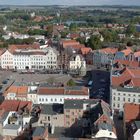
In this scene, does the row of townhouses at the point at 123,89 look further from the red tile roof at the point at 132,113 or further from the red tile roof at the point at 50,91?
the red tile roof at the point at 132,113

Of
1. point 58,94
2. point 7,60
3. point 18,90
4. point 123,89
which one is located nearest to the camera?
point 123,89

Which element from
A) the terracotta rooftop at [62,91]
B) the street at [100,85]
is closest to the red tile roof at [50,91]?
the terracotta rooftop at [62,91]

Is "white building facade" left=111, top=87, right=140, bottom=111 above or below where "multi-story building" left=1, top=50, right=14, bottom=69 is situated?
above

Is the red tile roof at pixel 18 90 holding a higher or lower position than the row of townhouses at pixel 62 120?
lower

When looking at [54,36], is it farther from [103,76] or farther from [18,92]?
[18,92]

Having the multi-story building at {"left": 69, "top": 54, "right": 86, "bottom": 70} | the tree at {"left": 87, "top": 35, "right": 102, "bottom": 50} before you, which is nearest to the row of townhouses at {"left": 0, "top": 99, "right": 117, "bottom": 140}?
the multi-story building at {"left": 69, "top": 54, "right": 86, "bottom": 70}

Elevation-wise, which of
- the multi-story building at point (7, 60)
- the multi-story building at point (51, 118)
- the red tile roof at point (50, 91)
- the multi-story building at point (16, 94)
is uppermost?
the multi-story building at point (51, 118)

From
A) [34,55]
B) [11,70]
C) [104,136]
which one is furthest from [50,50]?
[104,136]

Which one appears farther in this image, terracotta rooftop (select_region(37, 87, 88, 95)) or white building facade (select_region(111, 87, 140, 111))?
terracotta rooftop (select_region(37, 87, 88, 95))

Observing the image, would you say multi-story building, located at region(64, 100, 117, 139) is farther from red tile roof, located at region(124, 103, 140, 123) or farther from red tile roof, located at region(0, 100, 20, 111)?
red tile roof, located at region(0, 100, 20, 111)

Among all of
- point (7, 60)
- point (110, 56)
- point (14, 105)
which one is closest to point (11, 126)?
point (14, 105)

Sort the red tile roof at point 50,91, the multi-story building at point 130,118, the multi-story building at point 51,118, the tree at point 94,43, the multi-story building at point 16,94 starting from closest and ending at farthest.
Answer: the multi-story building at point 130,118, the multi-story building at point 51,118, the red tile roof at point 50,91, the multi-story building at point 16,94, the tree at point 94,43

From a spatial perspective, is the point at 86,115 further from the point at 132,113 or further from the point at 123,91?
the point at 123,91
